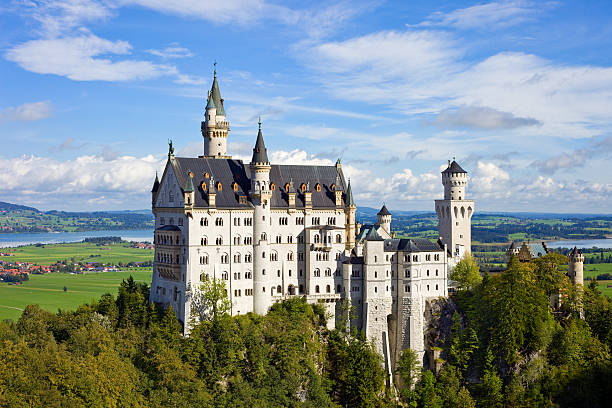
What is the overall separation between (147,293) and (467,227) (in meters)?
59.2

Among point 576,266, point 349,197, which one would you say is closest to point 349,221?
point 349,197

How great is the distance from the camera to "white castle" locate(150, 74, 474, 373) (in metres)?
94.9

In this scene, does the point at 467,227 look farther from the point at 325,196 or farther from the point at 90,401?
the point at 90,401

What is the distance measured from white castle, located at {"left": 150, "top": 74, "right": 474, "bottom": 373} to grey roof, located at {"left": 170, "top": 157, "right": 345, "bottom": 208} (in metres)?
0.16

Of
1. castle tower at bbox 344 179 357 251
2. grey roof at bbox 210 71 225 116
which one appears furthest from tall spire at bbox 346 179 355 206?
grey roof at bbox 210 71 225 116

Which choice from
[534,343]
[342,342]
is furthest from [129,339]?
[534,343]

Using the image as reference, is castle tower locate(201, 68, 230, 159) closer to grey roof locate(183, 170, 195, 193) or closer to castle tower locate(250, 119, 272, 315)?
castle tower locate(250, 119, 272, 315)

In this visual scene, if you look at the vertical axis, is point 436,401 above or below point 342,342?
below

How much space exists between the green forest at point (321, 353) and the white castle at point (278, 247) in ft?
11.1

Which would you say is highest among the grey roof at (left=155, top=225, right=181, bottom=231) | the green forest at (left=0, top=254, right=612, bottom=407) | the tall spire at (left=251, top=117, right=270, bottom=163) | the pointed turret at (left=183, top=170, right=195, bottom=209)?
the tall spire at (left=251, top=117, right=270, bottom=163)

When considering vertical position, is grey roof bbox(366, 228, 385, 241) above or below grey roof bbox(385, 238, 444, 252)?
above

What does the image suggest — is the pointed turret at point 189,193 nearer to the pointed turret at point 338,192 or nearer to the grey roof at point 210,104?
the grey roof at point 210,104

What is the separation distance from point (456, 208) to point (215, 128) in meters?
46.9

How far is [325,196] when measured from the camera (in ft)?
351
